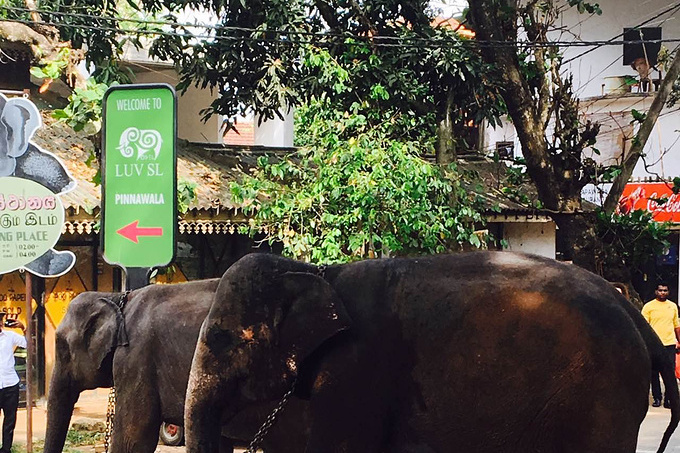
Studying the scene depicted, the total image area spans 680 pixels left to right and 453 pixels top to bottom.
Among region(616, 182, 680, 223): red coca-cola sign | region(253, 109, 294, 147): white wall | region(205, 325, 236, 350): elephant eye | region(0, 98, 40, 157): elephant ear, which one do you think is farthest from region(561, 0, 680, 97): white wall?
region(205, 325, 236, 350): elephant eye

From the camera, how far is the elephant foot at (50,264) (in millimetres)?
9430

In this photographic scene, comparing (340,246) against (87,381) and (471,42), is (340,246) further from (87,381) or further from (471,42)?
(87,381)

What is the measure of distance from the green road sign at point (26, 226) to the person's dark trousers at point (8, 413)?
1613mm

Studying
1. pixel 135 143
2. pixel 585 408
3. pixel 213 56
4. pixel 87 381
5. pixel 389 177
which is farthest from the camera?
pixel 213 56

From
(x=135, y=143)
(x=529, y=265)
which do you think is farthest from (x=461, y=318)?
(x=135, y=143)

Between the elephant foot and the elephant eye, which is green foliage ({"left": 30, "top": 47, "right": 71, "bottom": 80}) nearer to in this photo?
the elephant foot

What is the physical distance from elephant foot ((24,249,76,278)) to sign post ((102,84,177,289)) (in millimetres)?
1909

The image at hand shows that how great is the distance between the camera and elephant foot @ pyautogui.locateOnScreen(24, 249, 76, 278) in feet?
30.9

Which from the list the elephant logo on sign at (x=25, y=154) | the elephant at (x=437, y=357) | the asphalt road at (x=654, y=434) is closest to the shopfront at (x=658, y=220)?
the asphalt road at (x=654, y=434)

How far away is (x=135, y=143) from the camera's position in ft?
25.4

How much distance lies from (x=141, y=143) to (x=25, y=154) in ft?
9.00

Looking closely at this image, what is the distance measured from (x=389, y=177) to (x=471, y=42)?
1926mm

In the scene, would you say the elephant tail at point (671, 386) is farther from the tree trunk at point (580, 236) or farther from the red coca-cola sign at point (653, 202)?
the red coca-cola sign at point (653, 202)

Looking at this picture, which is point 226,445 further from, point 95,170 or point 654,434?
point 95,170
